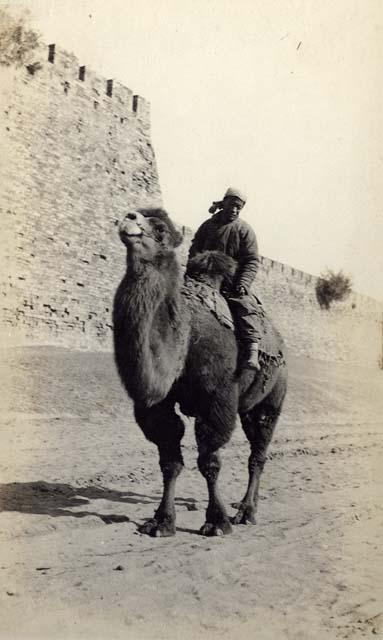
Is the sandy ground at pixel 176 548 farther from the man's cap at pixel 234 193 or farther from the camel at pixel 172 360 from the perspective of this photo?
the man's cap at pixel 234 193

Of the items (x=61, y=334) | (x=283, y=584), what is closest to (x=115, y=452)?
(x=283, y=584)

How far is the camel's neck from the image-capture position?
4863 millimetres

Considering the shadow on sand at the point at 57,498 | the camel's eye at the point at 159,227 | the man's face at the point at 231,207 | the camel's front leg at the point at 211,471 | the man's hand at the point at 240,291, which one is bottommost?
the shadow on sand at the point at 57,498

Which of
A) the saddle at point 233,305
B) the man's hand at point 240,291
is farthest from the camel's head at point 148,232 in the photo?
the man's hand at point 240,291

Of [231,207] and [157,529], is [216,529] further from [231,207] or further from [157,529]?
[231,207]

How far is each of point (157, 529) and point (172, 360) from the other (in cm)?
131

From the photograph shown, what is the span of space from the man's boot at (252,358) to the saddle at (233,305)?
0.22 m

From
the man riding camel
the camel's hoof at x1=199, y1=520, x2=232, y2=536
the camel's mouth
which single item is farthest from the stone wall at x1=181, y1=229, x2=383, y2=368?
the camel's mouth

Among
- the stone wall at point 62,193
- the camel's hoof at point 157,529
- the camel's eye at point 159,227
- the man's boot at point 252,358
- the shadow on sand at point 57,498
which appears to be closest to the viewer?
the camel's eye at point 159,227

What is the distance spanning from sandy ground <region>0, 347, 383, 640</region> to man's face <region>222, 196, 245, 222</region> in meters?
2.69

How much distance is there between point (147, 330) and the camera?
491cm

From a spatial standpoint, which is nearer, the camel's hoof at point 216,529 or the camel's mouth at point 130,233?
the camel's mouth at point 130,233

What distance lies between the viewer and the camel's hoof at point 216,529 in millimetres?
5363

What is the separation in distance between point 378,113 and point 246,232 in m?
1.55
